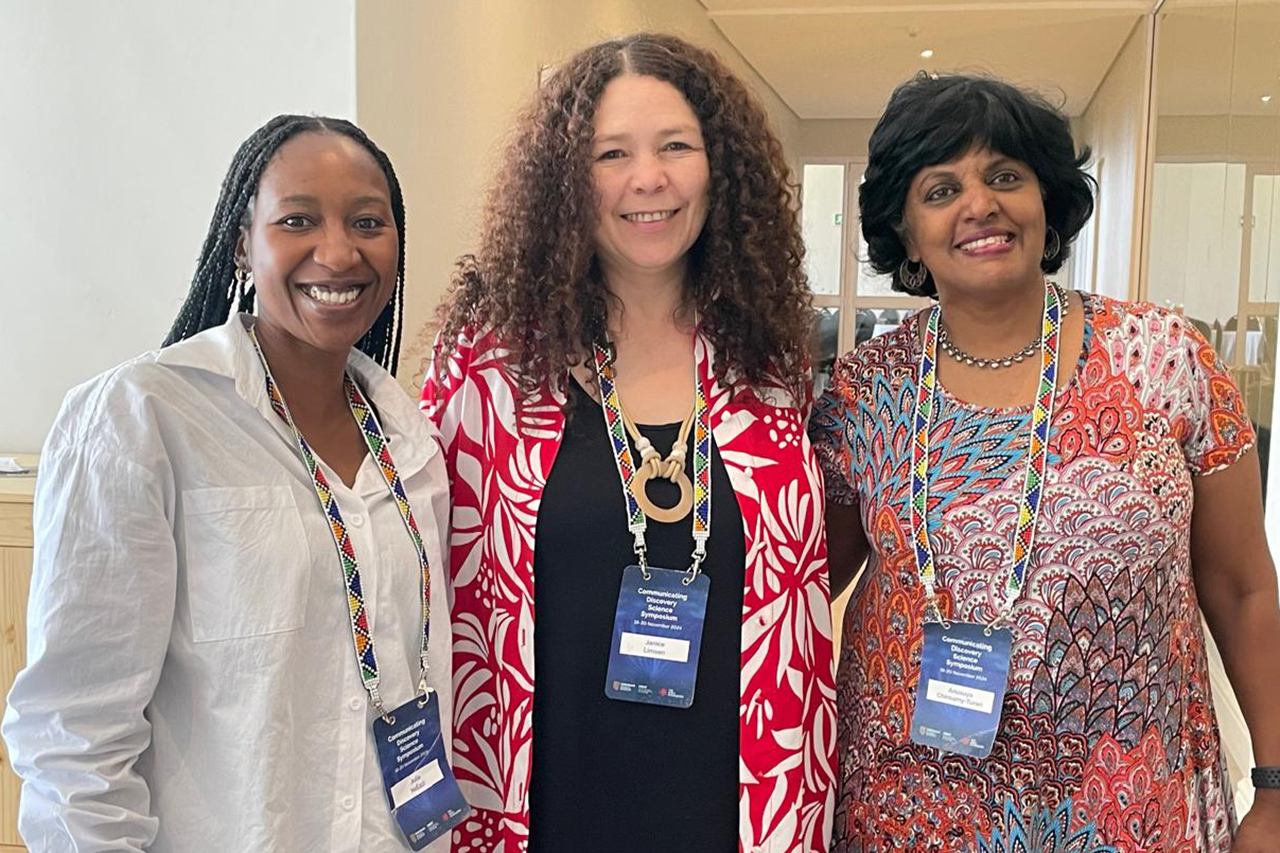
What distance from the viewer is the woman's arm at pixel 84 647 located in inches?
41.4

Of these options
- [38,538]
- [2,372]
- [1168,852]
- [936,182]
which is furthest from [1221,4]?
[38,538]

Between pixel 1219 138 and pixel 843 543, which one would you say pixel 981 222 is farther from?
pixel 1219 138

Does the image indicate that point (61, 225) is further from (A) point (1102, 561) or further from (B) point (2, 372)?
(A) point (1102, 561)

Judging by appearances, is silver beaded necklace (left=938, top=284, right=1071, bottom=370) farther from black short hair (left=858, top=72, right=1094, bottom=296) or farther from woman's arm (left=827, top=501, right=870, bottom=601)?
woman's arm (left=827, top=501, right=870, bottom=601)

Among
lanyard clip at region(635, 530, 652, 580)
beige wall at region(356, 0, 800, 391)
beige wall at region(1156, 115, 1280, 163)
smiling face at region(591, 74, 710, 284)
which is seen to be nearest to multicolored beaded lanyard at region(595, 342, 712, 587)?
lanyard clip at region(635, 530, 652, 580)

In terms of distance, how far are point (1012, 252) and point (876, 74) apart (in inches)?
345

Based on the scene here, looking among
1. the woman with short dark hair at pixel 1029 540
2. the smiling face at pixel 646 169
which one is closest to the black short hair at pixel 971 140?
the woman with short dark hair at pixel 1029 540

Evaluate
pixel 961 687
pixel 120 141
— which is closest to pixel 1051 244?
pixel 961 687

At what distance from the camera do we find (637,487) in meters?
1.46

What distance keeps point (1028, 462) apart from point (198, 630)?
3.30 feet

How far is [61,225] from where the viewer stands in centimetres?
275

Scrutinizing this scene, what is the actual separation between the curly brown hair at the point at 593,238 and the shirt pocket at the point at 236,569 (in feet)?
1.56

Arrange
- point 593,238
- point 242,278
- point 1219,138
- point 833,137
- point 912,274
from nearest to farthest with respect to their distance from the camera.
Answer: point 242,278 < point 593,238 < point 912,274 < point 1219,138 < point 833,137

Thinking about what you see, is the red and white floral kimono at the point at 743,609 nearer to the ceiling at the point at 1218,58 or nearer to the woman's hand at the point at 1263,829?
the woman's hand at the point at 1263,829
